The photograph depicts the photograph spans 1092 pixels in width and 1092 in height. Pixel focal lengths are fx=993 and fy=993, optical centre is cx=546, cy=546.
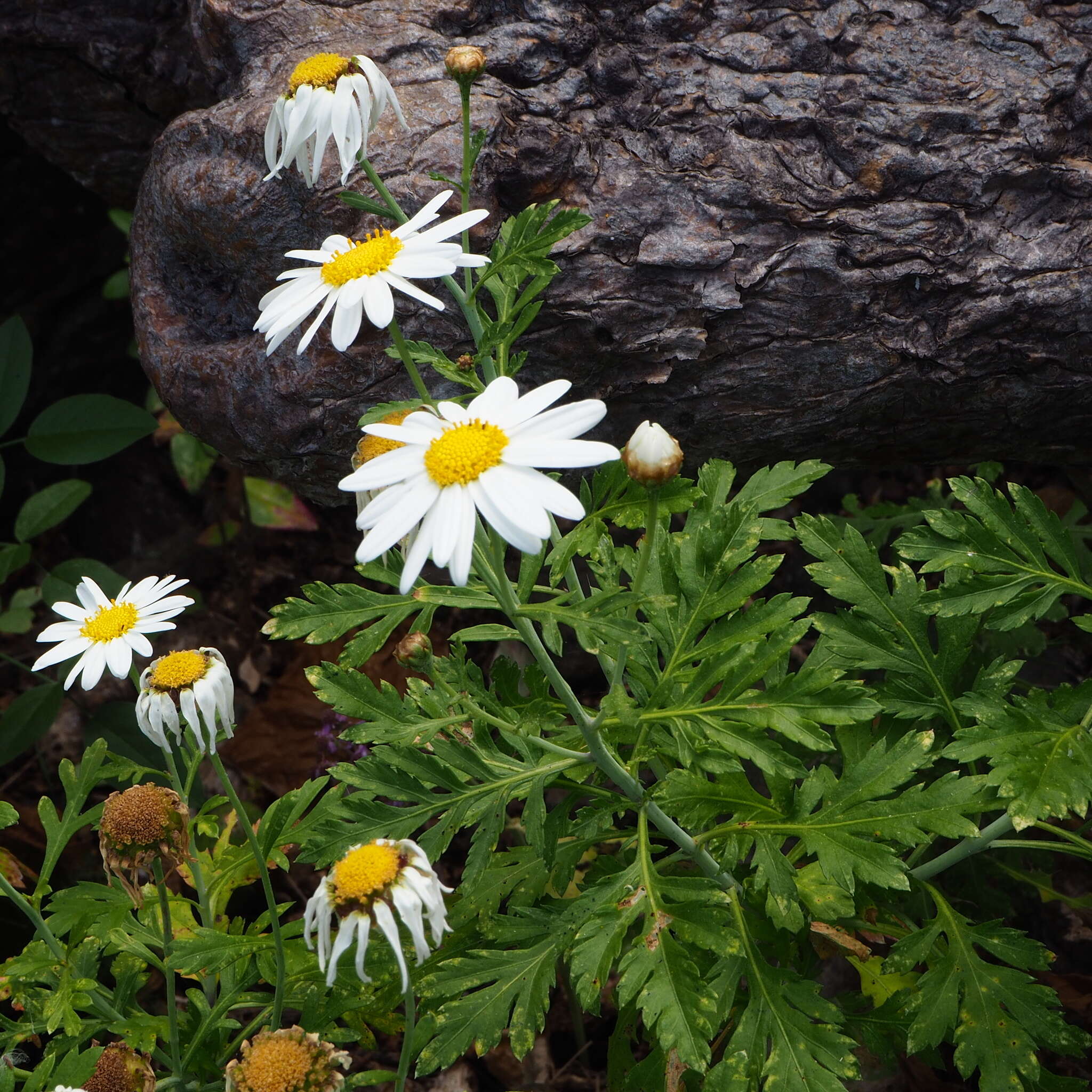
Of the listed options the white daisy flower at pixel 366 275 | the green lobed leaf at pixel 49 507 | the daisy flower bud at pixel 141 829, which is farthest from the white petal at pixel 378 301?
the green lobed leaf at pixel 49 507

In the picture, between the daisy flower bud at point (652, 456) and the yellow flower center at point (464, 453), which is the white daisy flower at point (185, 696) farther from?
the daisy flower bud at point (652, 456)

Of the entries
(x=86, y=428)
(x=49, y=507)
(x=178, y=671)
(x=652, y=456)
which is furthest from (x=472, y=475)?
(x=49, y=507)

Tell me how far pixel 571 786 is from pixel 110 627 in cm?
81

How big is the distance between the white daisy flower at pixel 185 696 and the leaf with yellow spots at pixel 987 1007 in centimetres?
117

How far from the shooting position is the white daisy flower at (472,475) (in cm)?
111

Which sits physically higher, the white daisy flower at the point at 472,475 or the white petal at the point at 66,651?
the white daisy flower at the point at 472,475

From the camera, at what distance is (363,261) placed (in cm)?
142

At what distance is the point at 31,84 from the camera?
113 inches

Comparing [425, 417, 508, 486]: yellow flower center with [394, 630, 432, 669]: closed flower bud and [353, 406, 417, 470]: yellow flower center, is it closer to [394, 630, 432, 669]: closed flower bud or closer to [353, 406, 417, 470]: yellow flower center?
[353, 406, 417, 470]: yellow flower center

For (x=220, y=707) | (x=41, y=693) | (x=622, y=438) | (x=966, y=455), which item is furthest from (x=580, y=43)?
(x=41, y=693)

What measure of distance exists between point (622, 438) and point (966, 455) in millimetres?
847

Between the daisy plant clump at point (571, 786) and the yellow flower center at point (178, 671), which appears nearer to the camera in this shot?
the daisy plant clump at point (571, 786)

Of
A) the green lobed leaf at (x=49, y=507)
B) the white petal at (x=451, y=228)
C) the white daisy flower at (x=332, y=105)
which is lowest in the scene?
the green lobed leaf at (x=49, y=507)

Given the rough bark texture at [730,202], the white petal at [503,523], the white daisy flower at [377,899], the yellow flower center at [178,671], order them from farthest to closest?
the rough bark texture at [730,202]
the yellow flower center at [178,671]
the white daisy flower at [377,899]
the white petal at [503,523]
